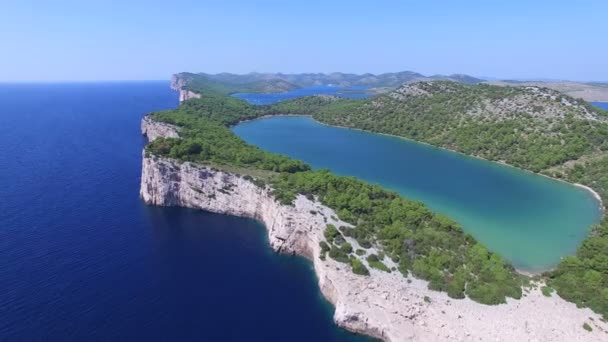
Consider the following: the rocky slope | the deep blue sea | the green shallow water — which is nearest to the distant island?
the rocky slope

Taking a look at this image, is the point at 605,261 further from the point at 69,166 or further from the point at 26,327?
the point at 69,166

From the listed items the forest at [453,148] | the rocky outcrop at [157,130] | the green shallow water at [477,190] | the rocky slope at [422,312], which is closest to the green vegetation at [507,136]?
the forest at [453,148]

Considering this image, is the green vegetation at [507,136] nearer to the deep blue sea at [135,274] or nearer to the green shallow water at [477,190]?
the green shallow water at [477,190]

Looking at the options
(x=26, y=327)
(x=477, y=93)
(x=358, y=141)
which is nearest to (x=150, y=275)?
(x=26, y=327)

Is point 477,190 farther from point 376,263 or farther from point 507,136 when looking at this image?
point 376,263

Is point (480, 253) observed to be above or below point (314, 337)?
above

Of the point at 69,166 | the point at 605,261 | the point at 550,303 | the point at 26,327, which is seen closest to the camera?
the point at 26,327

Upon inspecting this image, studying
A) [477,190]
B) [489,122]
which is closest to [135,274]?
[477,190]
